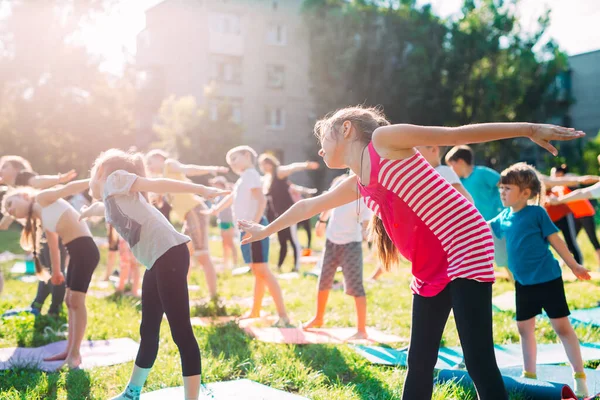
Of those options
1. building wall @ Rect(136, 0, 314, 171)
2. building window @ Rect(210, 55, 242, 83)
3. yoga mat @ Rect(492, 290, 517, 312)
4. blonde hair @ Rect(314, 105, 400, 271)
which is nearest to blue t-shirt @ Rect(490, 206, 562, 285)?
blonde hair @ Rect(314, 105, 400, 271)

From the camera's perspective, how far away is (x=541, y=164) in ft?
116

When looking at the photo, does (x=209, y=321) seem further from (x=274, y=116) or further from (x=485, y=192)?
(x=274, y=116)

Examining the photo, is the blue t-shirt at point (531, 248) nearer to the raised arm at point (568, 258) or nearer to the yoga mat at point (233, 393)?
the raised arm at point (568, 258)

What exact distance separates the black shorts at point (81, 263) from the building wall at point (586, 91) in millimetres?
38095

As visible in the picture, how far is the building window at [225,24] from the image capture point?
32.5 metres

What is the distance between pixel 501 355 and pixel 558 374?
685 millimetres

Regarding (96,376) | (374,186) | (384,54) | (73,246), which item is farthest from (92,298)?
(384,54)

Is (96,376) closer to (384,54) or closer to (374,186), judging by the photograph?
(374,186)

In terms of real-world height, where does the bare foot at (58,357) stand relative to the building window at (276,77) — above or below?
below

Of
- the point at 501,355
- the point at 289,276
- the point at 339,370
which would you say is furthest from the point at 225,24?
the point at 339,370

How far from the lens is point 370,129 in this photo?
276cm

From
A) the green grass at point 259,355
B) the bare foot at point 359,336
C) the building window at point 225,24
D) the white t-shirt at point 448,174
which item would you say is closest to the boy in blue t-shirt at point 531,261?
the green grass at point 259,355

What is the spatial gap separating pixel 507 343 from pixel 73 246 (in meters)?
3.85

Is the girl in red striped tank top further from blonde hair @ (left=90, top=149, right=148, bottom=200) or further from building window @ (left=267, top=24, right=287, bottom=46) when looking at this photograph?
building window @ (left=267, top=24, right=287, bottom=46)
